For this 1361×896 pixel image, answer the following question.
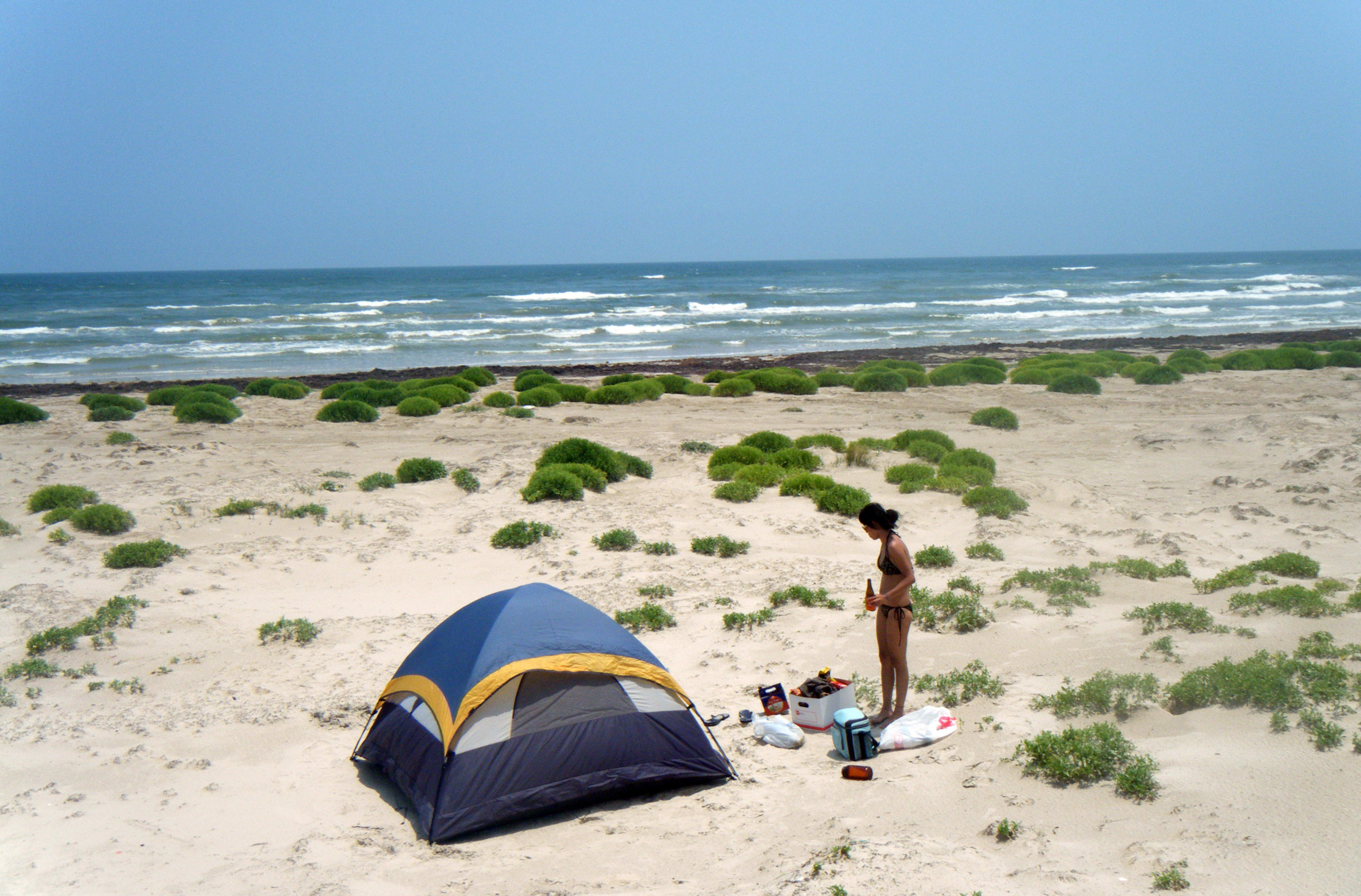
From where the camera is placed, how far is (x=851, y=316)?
6116 centimetres

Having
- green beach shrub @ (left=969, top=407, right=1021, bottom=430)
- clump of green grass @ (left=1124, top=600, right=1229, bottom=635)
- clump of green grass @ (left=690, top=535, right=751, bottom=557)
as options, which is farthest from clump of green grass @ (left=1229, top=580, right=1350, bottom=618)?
green beach shrub @ (left=969, top=407, right=1021, bottom=430)

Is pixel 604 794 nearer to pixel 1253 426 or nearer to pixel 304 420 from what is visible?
pixel 1253 426

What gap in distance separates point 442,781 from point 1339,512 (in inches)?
492

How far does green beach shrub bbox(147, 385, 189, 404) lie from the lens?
2552 centimetres

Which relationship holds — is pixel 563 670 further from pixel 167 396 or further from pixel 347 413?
pixel 167 396

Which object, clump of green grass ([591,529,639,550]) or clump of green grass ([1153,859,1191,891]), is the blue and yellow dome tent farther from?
clump of green grass ([591,529,639,550])

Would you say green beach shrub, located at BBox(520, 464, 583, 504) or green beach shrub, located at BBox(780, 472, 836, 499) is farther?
green beach shrub, located at BBox(780, 472, 836, 499)

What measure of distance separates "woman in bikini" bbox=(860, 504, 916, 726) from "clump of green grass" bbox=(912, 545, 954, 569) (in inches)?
169

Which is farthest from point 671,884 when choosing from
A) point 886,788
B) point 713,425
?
point 713,425

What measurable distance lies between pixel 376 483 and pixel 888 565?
10.4 metres

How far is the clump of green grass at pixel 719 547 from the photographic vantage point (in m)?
11.8

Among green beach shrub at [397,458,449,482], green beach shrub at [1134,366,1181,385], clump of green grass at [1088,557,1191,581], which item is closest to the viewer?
clump of green grass at [1088,557,1191,581]

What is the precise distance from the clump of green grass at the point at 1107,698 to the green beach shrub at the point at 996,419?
14172 millimetres

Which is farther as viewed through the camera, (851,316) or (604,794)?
(851,316)
